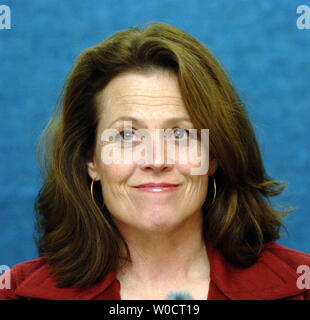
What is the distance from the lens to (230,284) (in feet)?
5.74

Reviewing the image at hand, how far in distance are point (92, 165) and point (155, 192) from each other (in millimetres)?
308

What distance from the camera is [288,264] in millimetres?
1829

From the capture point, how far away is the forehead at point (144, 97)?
1687 mm
